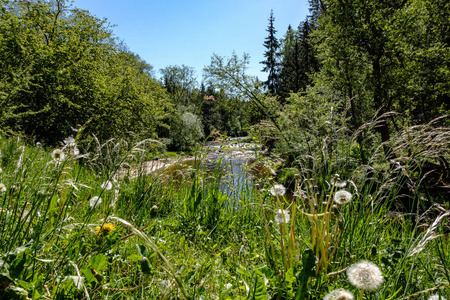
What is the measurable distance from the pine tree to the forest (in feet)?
80.9

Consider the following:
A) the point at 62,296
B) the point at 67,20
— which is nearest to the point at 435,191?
the point at 62,296

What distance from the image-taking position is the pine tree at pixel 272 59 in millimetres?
35188

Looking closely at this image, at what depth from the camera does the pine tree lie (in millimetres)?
35188

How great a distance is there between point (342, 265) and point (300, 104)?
483 inches

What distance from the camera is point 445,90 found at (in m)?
6.40

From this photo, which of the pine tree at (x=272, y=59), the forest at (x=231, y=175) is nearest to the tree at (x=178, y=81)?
the pine tree at (x=272, y=59)

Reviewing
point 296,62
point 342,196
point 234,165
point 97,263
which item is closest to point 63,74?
point 234,165

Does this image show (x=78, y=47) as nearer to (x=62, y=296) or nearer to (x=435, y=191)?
(x=62, y=296)

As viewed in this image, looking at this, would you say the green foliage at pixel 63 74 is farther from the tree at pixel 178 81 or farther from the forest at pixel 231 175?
the tree at pixel 178 81

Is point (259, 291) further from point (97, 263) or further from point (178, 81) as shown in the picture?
point (178, 81)

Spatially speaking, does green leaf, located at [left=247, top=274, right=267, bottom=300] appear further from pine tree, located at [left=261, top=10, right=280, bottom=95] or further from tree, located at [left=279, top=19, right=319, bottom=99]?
pine tree, located at [left=261, top=10, right=280, bottom=95]

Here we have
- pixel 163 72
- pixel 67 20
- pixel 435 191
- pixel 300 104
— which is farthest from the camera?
pixel 163 72

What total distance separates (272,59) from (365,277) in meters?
38.1

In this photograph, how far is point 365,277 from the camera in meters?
0.77
